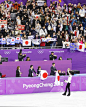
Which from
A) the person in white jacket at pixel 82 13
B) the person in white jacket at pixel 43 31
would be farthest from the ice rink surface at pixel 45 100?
the person in white jacket at pixel 82 13

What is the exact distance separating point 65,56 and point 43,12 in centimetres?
536

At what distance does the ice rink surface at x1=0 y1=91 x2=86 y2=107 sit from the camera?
35.7ft

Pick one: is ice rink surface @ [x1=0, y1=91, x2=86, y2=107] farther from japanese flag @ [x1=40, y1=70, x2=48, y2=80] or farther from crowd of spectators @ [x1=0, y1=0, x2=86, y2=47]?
crowd of spectators @ [x1=0, y1=0, x2=86, y2=47]

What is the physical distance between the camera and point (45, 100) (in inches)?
463

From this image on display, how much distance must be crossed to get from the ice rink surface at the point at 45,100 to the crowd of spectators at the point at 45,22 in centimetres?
625

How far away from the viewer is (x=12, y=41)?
17797mm

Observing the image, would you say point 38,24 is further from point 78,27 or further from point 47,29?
point 78,27

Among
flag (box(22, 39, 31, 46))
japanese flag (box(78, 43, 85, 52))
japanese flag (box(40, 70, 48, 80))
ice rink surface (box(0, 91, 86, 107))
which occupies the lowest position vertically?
ice rink surface (box(0, 91, 86, 107))

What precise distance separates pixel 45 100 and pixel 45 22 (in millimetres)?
9815

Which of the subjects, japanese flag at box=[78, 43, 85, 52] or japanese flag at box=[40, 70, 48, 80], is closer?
japanese flag at box=[40, 70, 48, 80]

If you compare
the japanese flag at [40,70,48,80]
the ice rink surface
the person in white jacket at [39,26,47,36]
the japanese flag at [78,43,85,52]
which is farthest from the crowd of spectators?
the ice rink surface

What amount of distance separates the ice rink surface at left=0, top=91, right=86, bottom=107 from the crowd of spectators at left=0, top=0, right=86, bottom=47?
6.25 meters

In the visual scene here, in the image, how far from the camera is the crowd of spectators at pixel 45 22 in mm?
18531

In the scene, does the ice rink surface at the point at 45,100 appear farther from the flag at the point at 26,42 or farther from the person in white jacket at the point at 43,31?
the person in white jacket at the point at 43,31
